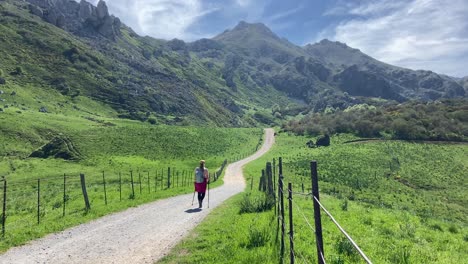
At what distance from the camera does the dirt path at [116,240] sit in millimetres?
13383

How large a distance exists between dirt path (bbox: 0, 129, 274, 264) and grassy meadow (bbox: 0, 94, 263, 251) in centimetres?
377

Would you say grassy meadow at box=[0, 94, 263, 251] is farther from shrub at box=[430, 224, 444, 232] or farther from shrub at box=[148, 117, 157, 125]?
shrub at box=[148, 117, 157, 125]

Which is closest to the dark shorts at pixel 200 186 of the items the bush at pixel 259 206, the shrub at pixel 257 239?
the bush at pixel 259 206

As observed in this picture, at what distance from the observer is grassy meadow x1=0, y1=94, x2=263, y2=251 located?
3534cm

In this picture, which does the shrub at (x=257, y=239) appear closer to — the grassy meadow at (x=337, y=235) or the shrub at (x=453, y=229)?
the grassy meadow at (x=337, y=235)

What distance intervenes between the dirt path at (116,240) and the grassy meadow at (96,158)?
3.77m

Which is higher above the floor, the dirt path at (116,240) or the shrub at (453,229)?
the dirt path at (116,240)

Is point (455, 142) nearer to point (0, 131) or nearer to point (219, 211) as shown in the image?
point (219, 211)

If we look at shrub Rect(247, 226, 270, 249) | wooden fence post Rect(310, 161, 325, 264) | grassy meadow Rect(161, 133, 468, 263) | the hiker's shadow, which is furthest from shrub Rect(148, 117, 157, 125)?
wooden fence post Rect(310, 161, 325, 264)

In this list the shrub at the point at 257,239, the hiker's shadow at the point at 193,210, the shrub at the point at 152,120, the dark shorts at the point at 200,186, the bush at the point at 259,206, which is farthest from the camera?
the shrub at the point at 152,120

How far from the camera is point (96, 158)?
2911 inches

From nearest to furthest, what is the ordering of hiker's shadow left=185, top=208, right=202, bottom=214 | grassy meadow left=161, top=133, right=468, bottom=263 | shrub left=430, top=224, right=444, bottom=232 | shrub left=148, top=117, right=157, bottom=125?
grassy meadow left=161, top=133, right=468, bottom=263
shrub left=430, top=224, right=444, bottom=232
hiker's shadow left=185, top=208, right=202, bottom=214
shrub left=148, top=117, right=157, bottom=125

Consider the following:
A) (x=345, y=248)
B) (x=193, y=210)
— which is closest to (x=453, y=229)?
(x=345, y=248)

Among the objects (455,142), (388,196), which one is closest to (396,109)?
(455,142)
